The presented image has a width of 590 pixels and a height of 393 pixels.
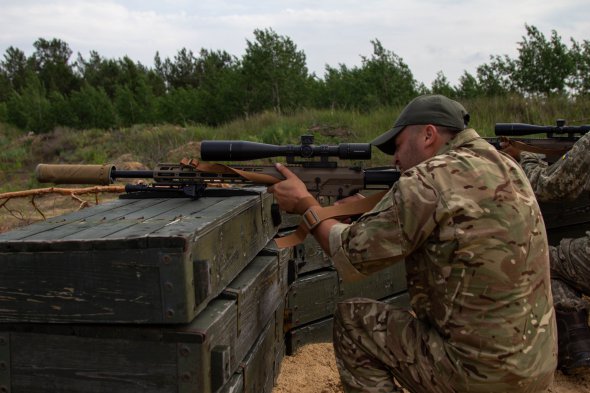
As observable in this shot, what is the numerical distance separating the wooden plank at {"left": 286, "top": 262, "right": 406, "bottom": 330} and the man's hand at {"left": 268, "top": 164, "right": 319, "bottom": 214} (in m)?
1.37

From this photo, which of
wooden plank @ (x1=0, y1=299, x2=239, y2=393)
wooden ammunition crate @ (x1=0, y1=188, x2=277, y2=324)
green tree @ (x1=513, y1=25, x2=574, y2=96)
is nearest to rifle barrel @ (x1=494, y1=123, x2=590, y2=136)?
wooden ammunition crate @ (x1=0, y1=188, x2=277, y2=324)

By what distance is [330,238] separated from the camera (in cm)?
246

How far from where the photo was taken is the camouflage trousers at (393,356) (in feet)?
7.68

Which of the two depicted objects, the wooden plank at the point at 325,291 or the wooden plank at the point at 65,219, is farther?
the wooden plank at the point at 325,291

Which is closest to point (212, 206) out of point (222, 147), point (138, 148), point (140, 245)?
point (222, 147)

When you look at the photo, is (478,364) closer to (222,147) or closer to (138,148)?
(222,147)

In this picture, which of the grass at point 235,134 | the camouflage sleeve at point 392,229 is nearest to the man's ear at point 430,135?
the camouflage sleeve at point 392,229

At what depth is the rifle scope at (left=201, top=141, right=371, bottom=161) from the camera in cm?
294

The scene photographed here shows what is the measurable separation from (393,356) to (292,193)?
0.94 metres

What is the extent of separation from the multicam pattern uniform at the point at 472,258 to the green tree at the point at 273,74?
1682cm

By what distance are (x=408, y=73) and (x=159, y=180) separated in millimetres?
14010

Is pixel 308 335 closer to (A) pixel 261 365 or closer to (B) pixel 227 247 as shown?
(A) pixel 261 365

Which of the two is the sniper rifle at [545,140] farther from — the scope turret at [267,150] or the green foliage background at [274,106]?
the green foliage background at [274,106]

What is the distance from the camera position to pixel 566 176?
4219 mm
